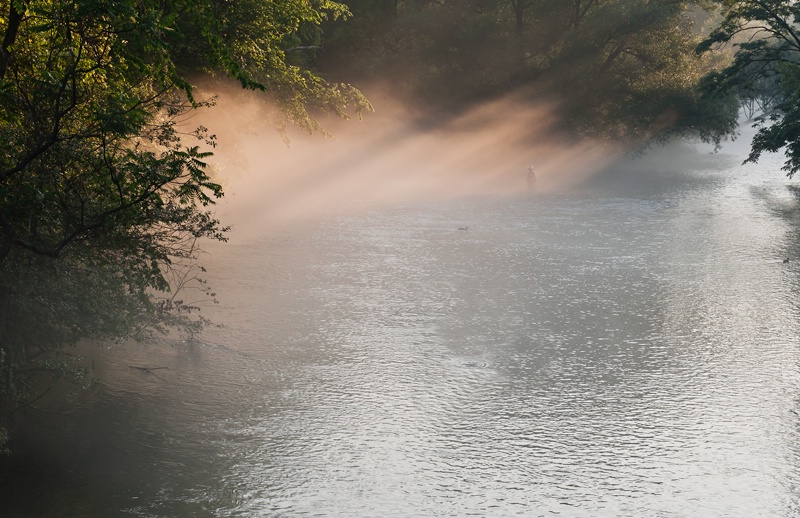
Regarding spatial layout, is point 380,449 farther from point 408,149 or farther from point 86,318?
point 408,149

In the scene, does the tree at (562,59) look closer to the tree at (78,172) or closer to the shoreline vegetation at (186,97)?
the shoreline vegetation at (186,97)

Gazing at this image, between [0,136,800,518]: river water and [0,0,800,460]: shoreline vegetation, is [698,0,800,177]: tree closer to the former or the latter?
[0,0,800,460]: shoreline vegetation

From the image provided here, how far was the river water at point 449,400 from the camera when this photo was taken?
11.1 m

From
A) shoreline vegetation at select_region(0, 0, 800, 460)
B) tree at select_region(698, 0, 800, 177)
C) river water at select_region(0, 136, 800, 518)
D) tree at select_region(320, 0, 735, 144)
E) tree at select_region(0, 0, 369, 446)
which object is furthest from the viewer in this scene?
tree at select_region(320, 0, 735, 144)

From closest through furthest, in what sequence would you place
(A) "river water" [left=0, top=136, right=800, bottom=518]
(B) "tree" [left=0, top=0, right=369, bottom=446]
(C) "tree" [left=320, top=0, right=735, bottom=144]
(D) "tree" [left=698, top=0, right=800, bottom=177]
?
(B) "tree" [left=0, top=0, right=369, bottom=446]
(A) "river water" [left=0, top=136, right=800, bottom=518]
(D) "tree" [left=698, top=0, right=800, bottom=177]
(C) "tree" [left=320, top=0, right=735, bottom=144]

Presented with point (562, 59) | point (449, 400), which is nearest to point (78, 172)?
point (449, 400)

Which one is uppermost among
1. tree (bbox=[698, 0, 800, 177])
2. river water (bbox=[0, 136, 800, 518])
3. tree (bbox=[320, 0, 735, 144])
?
tree (bbox=[320, 0, 735, 144])

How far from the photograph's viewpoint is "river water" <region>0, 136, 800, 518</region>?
36.5ft

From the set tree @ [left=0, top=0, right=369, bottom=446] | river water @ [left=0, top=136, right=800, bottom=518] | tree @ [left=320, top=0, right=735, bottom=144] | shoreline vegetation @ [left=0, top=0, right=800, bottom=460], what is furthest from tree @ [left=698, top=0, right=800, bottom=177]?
tree @ [left=0, top=0, right=369, bottom=446]

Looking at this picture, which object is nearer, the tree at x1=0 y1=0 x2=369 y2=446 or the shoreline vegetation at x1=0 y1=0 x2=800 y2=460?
the tree at x1=0 y1=0 x2=369 y2=446

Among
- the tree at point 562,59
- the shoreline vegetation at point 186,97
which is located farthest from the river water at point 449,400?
the tree at point 562,59

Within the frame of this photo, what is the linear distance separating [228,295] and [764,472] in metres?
12.8

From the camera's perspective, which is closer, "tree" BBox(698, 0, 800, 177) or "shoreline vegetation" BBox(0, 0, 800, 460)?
"shoreline vegetation" BBox(0, 0, 800, 460)

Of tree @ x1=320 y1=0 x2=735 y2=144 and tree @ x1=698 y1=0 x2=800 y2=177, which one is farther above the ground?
tree @ x1=320 y1=0 x2=735 y2=144
